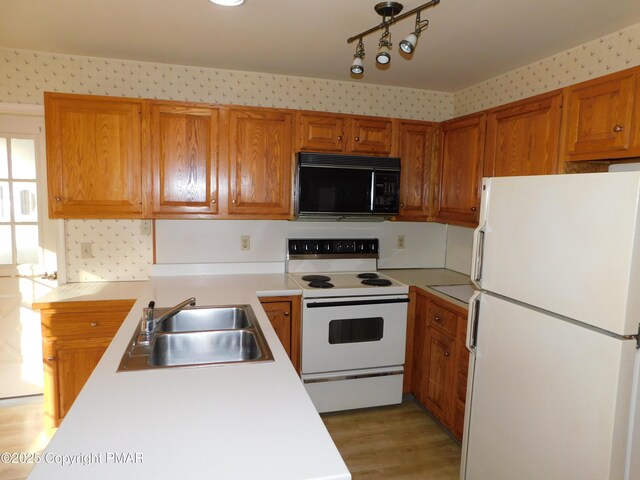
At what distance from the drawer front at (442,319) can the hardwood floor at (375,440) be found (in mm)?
699

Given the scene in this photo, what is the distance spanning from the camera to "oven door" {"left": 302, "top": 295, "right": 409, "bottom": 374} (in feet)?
9.15

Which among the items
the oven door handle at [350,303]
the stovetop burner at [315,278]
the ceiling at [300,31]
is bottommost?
the oven door handle at [350,303]

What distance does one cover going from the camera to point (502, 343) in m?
1.82

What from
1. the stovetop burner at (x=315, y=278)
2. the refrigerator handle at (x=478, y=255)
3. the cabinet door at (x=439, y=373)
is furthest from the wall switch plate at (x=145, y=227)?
the refrigerator handle at (x=478, y=255)

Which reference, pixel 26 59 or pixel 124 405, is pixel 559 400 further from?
pixel 26 59

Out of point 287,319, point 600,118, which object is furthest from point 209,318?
point 600,118

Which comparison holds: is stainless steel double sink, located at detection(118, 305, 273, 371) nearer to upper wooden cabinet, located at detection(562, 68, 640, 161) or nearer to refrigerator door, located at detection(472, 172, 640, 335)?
refrigerator door, located at detection(472, 172, 640, 335)

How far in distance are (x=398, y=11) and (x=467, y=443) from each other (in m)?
2.13

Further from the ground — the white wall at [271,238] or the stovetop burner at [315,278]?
the white wall at [271,238]

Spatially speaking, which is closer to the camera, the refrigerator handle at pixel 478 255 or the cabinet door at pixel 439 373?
the refrigerator handle at pixel 478 255

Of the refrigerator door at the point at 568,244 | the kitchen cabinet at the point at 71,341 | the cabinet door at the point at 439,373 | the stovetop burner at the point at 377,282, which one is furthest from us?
the stovetop burner at the point at 377,282

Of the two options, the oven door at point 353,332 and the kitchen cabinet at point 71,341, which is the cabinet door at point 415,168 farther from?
the kitchen cabinet at point 71,341

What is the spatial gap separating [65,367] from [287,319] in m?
1.38

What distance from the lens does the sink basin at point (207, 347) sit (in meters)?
1.76
